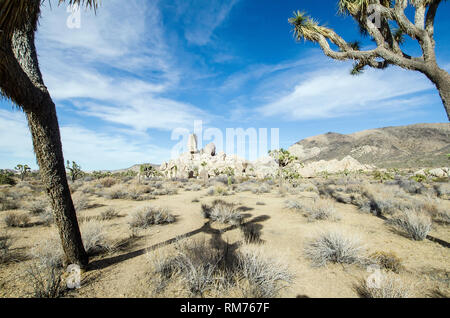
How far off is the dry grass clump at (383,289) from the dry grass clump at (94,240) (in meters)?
5.46

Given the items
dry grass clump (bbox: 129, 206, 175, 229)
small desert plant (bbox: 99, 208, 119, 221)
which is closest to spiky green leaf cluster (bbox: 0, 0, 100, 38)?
dry grass clump (bbox: 129, 206, 175, 229)

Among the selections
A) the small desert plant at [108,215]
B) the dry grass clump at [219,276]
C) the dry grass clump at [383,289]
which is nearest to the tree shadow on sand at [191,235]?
the dry grass clump at [219,276]

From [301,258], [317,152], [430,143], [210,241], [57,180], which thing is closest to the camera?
[57,180]

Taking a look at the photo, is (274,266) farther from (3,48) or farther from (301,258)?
(3,48)

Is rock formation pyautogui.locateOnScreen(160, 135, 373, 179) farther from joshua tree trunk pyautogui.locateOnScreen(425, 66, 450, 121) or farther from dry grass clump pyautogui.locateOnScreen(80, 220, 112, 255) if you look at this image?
joshua tree trunk pyautogui.locateOnScreen(425, 66, 450, 121)

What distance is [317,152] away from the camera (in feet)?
387

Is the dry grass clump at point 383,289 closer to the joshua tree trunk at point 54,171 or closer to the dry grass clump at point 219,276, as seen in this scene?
the dry grass clump at point 219,276

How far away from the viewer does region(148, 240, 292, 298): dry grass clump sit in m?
2.99

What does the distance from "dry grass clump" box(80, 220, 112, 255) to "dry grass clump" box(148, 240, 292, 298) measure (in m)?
1.60

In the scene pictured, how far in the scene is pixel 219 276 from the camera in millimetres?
3199

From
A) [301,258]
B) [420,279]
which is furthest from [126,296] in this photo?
[420,279]

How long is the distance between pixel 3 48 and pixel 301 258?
634 cm
